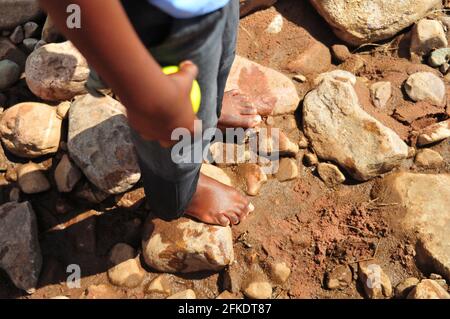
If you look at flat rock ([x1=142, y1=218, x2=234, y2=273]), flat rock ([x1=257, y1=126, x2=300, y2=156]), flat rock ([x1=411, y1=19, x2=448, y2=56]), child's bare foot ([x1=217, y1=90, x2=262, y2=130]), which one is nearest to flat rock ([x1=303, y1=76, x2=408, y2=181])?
flat rock ([x1=257, y1=126, x2=300, y2=156])

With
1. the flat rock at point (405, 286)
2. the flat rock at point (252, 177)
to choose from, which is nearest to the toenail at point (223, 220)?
the flat rock at point (252, 177)

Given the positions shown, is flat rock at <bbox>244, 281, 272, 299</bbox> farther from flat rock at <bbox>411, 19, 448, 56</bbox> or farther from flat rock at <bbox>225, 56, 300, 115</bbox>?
flat rock at <bbox>411, 19, 448, 56</bbox>

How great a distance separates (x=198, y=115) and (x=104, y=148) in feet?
2.72

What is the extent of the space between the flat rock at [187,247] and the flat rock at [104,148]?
0.26m

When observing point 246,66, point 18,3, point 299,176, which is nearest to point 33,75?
point 18,3

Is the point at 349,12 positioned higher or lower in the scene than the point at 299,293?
higher

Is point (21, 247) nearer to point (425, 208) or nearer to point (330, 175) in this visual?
point (330, 175)

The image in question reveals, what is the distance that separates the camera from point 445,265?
195cm

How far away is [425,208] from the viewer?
6.82 ft

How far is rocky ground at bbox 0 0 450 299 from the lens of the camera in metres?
2.04

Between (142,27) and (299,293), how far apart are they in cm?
133

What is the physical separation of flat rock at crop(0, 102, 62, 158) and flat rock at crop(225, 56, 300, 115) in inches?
33.6

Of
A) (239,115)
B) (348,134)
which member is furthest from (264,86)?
(348,134)

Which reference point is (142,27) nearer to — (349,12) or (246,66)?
(246,66)
